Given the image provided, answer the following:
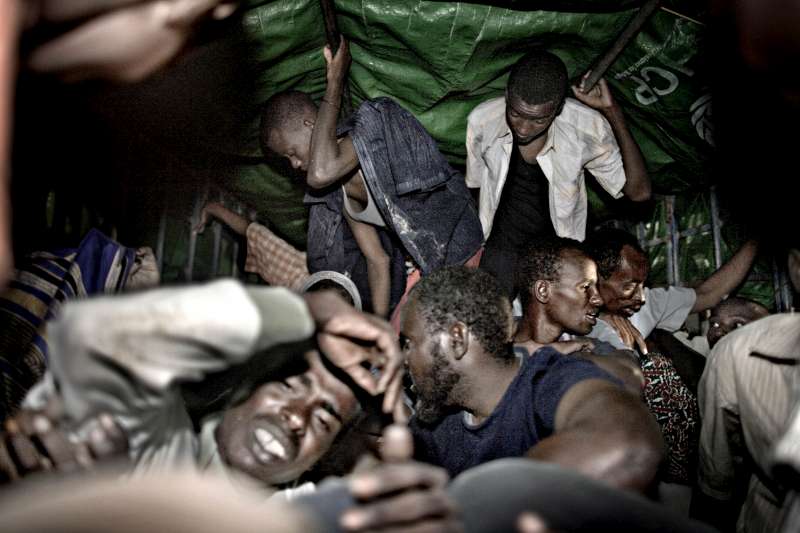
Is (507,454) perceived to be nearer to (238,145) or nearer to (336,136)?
(336,136)

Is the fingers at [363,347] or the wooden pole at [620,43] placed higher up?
the wooden pole at [620,43]

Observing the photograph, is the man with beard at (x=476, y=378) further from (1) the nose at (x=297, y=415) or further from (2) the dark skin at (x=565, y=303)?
(2) the dark skin at (x=565, y=303)

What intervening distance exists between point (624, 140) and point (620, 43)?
65 cm

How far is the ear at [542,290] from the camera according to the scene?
3.32m

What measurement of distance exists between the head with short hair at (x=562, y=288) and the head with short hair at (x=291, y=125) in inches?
61.8

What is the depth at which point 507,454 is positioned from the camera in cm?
216

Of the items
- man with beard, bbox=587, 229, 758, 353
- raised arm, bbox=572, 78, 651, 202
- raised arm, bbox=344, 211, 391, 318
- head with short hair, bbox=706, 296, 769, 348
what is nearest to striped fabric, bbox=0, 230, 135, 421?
raised arm, bbox=344, 211, 391, 318

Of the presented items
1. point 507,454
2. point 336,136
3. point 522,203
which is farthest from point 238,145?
point 507,454

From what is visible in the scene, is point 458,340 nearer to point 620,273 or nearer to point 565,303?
point 565,303

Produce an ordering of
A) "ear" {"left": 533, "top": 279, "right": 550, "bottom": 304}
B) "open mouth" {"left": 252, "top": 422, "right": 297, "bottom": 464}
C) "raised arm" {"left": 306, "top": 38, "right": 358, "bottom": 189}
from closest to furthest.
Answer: "open mouth" {"left": 252, "top": 422, "right": 297, "bottom": 464} < "raised arm" {"left": 306, "top": 38, "right": 358, "bottom": 189} < "ear" {"left": 533, "top": 279, "right": 550, "bottom": 304}

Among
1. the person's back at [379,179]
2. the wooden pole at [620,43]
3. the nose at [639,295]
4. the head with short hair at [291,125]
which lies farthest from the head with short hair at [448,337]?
the nose at [639,295]

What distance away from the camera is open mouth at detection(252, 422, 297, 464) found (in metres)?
1.91

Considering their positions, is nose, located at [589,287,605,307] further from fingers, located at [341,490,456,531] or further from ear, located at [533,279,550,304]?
fingers, located at [341,490,456,531]

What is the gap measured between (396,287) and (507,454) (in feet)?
4.93
